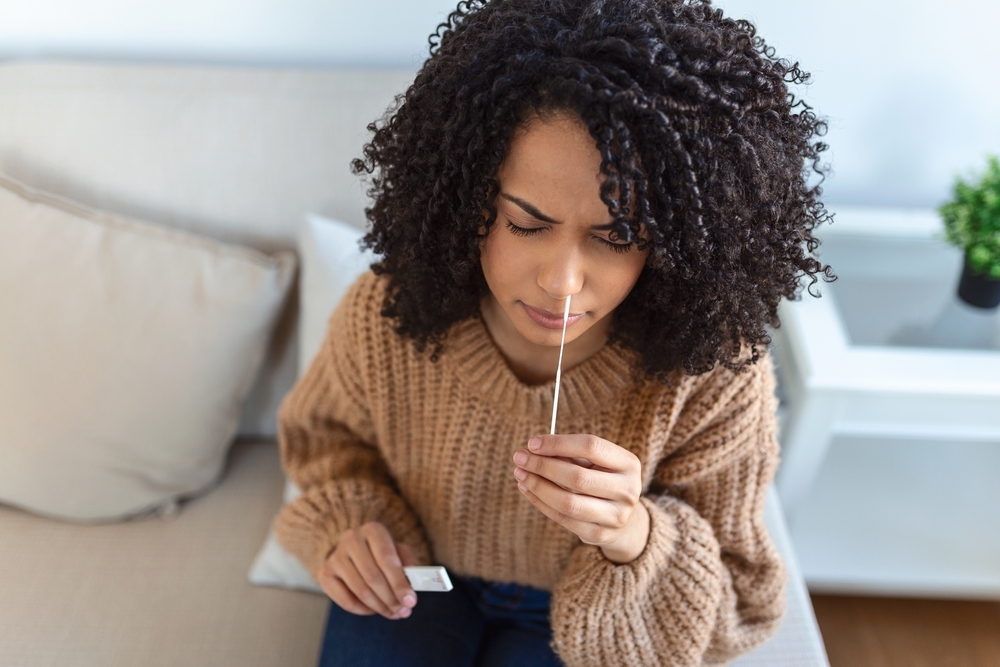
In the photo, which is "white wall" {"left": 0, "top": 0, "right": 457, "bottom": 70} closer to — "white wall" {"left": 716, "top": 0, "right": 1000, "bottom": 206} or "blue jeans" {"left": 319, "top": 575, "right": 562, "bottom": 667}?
"white wall" {"left": 716, "top": 0, "right": 1000, "bottom": 206}

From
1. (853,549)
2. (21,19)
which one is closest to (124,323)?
(21,19)

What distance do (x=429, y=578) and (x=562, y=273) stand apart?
1.20ft

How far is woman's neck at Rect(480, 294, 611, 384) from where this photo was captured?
839 mm

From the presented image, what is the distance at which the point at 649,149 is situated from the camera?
59 centimetres

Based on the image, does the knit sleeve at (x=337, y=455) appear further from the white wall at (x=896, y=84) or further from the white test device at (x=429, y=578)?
the white wall at (x=896, y=84)

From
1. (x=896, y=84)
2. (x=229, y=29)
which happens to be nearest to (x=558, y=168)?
(x=229, y=29)

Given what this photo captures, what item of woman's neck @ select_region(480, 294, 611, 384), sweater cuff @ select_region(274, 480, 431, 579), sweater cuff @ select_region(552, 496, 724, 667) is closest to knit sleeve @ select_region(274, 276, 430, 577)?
sweater cuff @ select_region(274, 480, 431, 579)

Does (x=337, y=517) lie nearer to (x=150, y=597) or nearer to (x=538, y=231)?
(x=150, y=597)

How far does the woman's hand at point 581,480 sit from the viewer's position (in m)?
0.65

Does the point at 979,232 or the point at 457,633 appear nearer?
the point at 457,633

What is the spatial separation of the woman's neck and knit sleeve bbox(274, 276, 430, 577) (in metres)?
0.14

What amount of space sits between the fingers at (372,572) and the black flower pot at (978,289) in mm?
1039

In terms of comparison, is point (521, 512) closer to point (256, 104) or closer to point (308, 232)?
point (308, 232)

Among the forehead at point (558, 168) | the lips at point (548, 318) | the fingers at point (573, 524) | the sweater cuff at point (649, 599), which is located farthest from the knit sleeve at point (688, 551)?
the forehead at point (558, 168)
